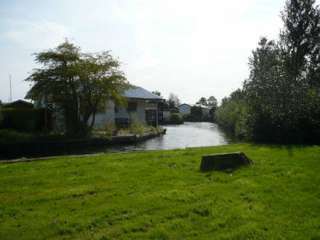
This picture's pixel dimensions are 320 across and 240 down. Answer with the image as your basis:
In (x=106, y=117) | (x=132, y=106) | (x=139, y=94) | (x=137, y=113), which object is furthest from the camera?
(x=139, y=94)

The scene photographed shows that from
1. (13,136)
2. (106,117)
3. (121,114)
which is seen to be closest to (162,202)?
(13,136)

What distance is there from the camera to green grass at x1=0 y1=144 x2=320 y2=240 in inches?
168

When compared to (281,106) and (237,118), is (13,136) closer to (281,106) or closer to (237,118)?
(281,106)

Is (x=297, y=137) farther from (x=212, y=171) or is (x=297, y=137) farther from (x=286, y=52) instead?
(x=286, y=52)

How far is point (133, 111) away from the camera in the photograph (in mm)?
33719

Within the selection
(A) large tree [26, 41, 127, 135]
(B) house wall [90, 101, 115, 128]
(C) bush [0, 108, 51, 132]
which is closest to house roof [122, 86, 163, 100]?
(B) house wall [90, 101, 115, 128]

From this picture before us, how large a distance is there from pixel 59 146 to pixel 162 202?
17.0 metres

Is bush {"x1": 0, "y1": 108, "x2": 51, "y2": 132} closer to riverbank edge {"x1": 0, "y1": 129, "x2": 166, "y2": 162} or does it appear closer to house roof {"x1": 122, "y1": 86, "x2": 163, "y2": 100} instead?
riverbank edge {"x1": 0, "y1": 129, "x2": 166, "y2": 162}

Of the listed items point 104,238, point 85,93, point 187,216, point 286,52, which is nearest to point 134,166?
point 187,216

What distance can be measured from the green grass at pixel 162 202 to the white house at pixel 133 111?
71.1 ft

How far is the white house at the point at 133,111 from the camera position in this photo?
30722 mm

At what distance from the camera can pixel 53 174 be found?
7.98 meters

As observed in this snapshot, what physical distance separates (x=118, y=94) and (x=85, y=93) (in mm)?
2331

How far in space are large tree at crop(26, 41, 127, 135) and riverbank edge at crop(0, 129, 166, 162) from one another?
1813 millimetres
